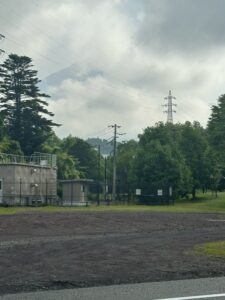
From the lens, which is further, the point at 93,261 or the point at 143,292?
the point at 93,261

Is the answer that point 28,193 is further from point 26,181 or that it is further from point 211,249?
point 211,249

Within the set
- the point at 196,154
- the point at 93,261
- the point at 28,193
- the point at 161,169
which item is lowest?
the point at 93,261

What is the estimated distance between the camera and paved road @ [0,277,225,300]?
30.1 ft

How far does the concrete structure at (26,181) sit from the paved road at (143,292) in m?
48.1

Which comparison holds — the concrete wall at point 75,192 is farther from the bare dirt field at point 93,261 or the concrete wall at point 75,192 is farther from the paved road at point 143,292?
the paved road at point 143,292

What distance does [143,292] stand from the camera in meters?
9.63

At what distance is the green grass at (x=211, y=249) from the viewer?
15562mm

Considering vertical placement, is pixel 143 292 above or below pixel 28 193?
below

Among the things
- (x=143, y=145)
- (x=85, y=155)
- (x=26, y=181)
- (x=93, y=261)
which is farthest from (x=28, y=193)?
(x=85, y=155)

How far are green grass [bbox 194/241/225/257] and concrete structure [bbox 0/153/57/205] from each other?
41181mm

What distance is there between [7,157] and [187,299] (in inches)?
2425

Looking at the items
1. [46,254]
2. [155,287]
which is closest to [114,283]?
[155,287]

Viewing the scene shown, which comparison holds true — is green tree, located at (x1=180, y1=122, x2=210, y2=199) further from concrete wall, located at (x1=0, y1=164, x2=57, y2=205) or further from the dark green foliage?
concrete wall, located at (x1=0, y1=164, x2=57, y2=205)

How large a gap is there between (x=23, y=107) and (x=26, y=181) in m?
28.1
